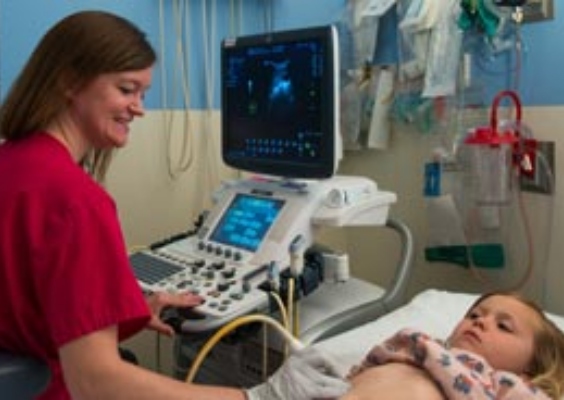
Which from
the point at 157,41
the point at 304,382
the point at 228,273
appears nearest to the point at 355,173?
the point at 157,41

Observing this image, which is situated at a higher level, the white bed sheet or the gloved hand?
the gloved hand

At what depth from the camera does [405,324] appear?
184 cm

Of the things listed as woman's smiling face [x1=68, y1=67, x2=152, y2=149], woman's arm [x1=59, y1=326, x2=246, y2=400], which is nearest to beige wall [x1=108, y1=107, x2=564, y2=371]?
woman's smiling face [x1=68, y1=67, x2=152, y2=149]

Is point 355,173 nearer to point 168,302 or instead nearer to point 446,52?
point 446,52

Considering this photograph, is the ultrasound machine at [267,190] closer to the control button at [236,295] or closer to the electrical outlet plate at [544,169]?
the control button at [236,295]

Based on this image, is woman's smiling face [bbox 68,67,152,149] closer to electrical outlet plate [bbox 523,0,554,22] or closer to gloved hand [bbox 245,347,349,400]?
gloved hand [bbox 245,347,349,400]

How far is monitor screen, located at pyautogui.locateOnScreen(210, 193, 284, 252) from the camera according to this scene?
6.17ft

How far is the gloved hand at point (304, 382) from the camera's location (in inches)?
46.9

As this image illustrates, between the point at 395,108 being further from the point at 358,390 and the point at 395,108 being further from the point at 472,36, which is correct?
the point at 358,390

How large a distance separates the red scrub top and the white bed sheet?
0.67 metres

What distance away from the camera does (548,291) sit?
2240 mm

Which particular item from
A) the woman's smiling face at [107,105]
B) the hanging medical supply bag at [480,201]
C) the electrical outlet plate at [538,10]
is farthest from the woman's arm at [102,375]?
the electrical outlet plate at [538,10]

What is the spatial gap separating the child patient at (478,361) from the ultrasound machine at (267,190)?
333mm

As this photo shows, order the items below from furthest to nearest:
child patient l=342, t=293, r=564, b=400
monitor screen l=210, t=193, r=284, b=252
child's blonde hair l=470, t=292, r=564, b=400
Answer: monitor screen l=210, t=193, r=284, b=252 → child's blonde hair l=470, t=292, r=564, b=400 → child patient l=342, t=293, r=564, b=400
